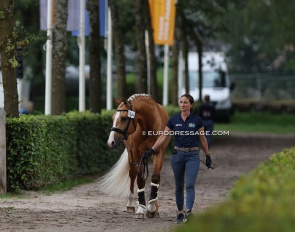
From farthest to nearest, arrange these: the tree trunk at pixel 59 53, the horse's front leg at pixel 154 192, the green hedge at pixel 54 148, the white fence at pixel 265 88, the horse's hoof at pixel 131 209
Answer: the white fence at pixel 265 88
the tree trunk at pixel 59 53
the green hedge at pixel 54 148
the horse's hoof at pixel 131 209
the horse's front leg at pixel 154 192

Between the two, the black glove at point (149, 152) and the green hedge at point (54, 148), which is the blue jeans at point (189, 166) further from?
the green hedge at point (54, 148)

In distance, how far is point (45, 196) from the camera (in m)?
19.1

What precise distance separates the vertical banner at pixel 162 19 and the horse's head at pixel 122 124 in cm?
1853

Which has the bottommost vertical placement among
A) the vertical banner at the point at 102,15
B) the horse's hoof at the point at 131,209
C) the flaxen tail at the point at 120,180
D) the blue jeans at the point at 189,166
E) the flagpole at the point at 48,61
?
the horse's hoof at the point at 131,209

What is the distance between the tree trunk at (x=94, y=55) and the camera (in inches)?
1077

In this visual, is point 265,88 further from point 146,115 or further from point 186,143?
point 186,143

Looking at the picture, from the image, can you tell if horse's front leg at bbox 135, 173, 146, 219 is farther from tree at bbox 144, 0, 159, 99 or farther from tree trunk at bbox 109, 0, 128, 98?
tree at bbox 144, 0, 159, 99

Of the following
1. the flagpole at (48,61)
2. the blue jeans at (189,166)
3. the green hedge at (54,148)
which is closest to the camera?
the blue jeans at (189,166)

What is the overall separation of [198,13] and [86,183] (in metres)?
21.8

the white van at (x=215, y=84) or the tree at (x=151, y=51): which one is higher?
the tree at (x=151, y=51)

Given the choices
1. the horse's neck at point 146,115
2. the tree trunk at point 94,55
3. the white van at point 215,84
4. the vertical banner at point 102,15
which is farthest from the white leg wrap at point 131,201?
the white van at point 215,84

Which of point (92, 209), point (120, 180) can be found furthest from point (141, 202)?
point (120, 180)

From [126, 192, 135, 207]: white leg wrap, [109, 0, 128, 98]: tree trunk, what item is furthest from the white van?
[126, 192, 135, 207]: white leg wrap

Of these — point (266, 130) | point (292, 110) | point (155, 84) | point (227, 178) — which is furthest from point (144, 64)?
point (292, 110)
